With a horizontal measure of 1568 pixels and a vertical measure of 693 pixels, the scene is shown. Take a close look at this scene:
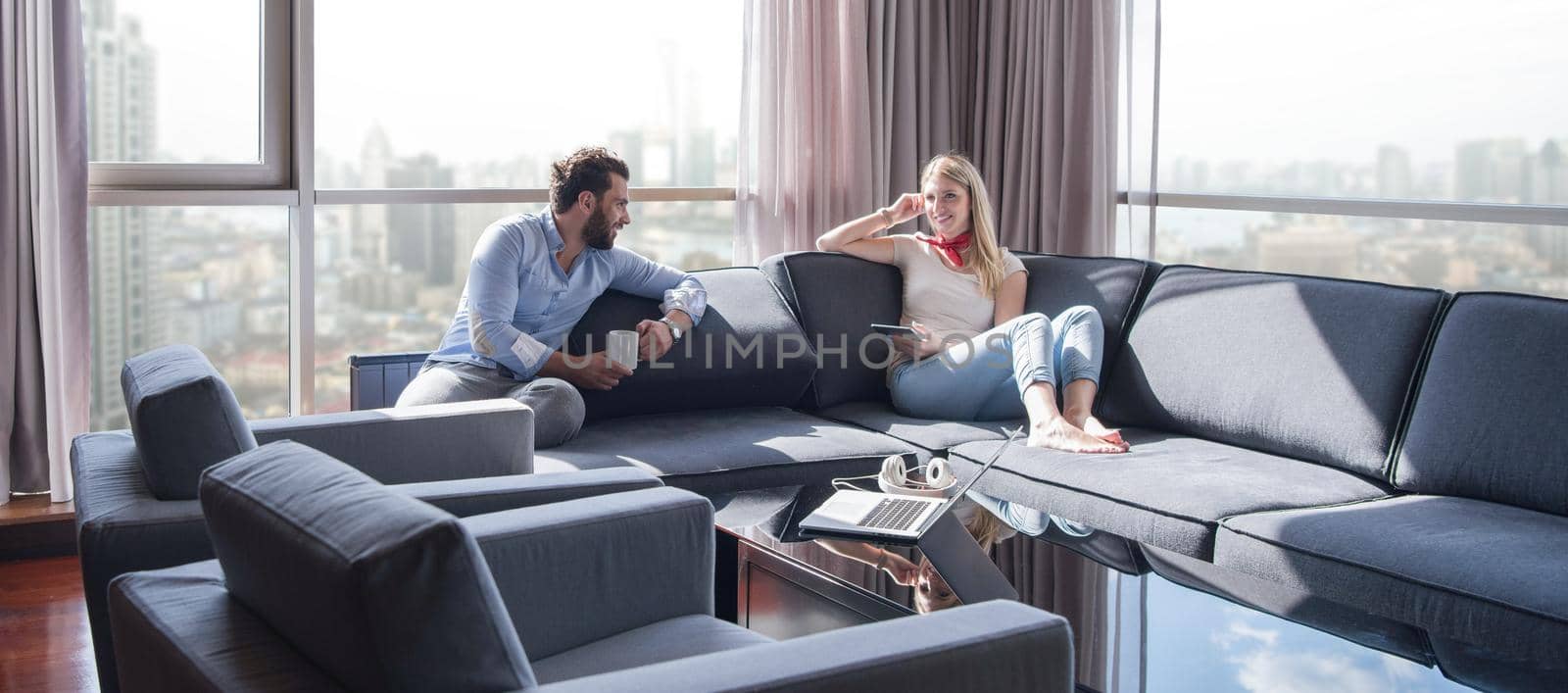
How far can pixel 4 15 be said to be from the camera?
11.7ft

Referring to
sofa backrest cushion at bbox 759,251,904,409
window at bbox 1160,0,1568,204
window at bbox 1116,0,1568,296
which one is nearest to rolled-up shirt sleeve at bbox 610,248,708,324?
sofa backrest cushion at bbox 759,251,904,409

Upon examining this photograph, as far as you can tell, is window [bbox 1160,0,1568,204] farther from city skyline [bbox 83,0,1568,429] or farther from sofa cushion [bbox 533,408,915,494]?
sofa cushion [bbox 533,408,915,494]

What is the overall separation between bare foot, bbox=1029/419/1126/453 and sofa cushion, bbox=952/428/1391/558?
34 millimetres

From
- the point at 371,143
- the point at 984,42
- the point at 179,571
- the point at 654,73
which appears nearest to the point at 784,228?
the point at 654,73

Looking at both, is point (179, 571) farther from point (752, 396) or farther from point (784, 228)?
point (784, 228)

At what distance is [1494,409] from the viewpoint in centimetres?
280

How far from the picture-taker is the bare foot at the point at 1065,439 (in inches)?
126

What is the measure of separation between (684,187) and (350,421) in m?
2.52

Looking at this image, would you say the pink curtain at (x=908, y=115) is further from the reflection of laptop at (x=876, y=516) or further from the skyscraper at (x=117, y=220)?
the reflection of laptop at (x=876, y=516)

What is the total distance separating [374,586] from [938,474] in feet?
5.29

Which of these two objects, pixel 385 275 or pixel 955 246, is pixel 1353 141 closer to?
pixel 955 246

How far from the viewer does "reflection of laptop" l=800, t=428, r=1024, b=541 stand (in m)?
2.34

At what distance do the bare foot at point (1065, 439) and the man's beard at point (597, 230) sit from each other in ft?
4.15

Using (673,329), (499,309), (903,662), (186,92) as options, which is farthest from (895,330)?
(903,662)
